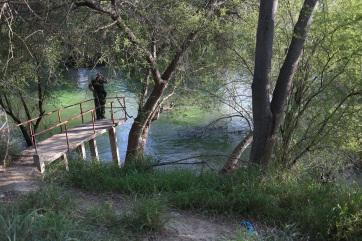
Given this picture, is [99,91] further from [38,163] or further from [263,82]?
[263,82]

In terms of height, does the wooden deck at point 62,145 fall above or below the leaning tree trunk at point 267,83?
below

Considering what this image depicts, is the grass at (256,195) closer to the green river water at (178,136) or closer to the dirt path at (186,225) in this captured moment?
the dirt path at (186,225)

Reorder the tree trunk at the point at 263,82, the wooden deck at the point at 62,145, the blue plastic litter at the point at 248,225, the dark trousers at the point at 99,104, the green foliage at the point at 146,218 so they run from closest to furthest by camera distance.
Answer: the green foliage at the point at 146,218
the blue plastic litter at the point at 248,225
the tree trunk at the point at 263,82
the wooden deck at the point at 62,145
the dark trousers at the point at 99,104

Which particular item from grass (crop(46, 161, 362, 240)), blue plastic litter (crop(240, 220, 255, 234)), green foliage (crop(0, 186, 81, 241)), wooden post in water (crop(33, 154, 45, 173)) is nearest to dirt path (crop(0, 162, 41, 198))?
wooden post in water (crop(33, 154, 45, 173))

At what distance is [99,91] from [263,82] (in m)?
9.49

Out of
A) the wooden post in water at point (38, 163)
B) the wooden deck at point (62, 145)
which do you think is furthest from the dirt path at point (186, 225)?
the wooden deck at point (62, 145)

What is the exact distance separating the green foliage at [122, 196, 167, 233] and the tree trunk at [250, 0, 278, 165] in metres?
2.89

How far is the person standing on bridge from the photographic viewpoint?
51.4ft

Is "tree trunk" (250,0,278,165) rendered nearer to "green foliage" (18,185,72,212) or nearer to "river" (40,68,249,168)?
"green foliage" (18,185,72,212)

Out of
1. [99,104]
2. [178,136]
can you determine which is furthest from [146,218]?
[178,136]

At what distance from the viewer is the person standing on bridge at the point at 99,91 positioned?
15664 mm

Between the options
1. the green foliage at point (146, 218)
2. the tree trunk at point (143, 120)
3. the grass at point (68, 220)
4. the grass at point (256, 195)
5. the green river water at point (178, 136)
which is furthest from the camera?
the green river water at point (178, 136)

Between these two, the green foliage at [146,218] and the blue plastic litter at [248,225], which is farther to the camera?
the blue plastic litter at [248,225]

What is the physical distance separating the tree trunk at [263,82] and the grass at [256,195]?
0.73m
